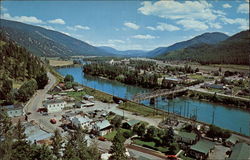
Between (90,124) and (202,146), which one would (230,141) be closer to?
(202,146)

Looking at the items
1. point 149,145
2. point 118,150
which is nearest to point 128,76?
point 149,145

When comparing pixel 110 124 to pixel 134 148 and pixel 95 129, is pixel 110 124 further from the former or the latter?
pixel 134 148

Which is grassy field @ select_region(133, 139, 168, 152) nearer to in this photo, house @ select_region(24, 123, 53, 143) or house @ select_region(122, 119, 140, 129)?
house @ select_region(122, 119, 140, 129)

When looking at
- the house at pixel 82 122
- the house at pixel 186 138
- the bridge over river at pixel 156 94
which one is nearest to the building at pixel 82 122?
the house at pixel 82 122

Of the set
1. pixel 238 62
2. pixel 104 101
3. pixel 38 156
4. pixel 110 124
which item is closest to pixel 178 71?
pixel 238 62

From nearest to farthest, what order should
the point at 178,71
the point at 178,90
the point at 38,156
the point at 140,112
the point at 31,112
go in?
the point at 38,156 < the point at 31,112 < the point at 140,112 < the point at 178,90 < the point at 178,71

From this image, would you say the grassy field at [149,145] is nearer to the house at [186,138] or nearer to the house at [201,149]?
the house at [186,138]
